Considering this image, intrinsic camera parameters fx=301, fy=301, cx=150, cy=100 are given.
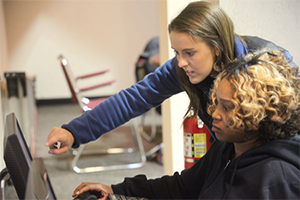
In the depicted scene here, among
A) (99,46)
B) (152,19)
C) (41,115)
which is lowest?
(41,115)

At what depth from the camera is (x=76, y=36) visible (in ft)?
16.9

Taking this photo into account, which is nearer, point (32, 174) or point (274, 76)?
point (32, 174)

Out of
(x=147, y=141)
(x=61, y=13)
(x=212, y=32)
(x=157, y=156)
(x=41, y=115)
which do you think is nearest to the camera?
(x=212, y=32)

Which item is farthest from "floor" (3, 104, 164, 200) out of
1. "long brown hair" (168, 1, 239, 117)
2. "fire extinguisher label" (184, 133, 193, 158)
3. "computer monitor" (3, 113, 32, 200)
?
"long brown hair" (168, 1, 239, 117)

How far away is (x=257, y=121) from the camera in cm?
66

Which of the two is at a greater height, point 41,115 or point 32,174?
point 32,174

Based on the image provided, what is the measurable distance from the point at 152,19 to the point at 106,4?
33.1 inches

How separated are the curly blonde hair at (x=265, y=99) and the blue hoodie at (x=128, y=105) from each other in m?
0.30

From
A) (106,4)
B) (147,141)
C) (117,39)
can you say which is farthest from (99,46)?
(147,141)

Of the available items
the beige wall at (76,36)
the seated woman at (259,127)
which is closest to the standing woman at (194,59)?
the seated woman at (259,127)

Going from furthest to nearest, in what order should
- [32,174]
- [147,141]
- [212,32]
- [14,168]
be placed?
[147,141] < [212,32] < [14,168] < [32,174]

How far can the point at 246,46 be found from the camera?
94 cm

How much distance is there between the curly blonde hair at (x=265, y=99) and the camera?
661mm

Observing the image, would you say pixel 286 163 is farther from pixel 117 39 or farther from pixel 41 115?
pixel 117 39
